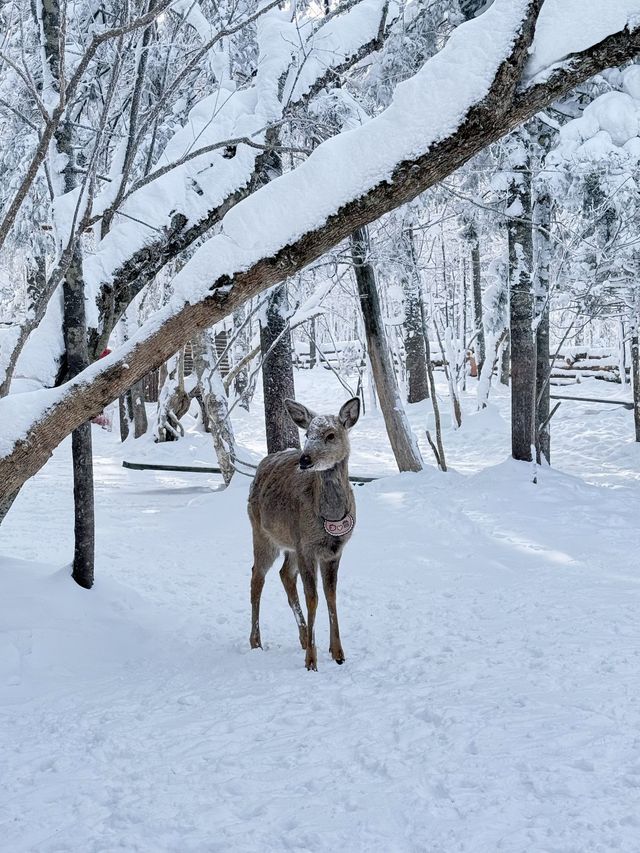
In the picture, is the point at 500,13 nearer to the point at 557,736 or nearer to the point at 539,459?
the point at 557,736


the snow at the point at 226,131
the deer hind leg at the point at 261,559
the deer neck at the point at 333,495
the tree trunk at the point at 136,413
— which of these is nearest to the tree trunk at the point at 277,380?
the snow at the point at 226,131

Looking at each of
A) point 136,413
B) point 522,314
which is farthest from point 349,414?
point 136,413

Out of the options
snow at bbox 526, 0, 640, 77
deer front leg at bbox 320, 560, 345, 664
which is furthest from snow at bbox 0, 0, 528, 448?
deer front leg at bbox 320, 560, 345, 664

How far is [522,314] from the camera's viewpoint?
42.6 feet

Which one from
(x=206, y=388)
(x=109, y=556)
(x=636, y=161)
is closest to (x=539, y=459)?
(x=636, y=161)

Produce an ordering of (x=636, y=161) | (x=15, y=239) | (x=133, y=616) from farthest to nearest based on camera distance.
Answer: (x=15, y=239), (x=636, y=161), (x=133, y=616)

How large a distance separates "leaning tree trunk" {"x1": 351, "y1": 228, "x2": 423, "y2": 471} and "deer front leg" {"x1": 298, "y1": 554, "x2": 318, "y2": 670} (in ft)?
26.8

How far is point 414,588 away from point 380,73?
29.5 ft

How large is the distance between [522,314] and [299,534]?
8684 mm

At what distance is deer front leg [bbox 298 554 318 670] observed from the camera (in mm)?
5297

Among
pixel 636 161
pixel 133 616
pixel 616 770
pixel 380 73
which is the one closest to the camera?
pixel 616 770

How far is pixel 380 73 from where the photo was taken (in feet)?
40.6

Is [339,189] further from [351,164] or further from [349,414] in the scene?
[349,414]

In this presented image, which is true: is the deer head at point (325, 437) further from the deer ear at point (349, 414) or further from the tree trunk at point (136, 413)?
the tree trunk at point (136, 413)
